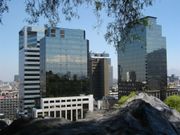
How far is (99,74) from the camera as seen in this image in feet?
402

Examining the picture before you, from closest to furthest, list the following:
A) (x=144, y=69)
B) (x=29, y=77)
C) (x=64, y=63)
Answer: (x=64, y=63)
(x=29, y=77)
(x=144, y=69)

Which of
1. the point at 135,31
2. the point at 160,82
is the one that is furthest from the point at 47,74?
the point at 135,31

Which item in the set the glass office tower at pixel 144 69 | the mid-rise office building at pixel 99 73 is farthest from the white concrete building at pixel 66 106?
the mid-rise office building at pixel 99 73

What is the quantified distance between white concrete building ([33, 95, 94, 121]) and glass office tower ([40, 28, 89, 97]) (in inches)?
372

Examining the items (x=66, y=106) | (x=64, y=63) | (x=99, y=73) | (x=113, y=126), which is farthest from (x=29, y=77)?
(x=113, y=126)

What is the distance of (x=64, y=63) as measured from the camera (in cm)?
9662

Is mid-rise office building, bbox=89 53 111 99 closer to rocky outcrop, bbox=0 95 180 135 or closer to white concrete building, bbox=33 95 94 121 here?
white concrete building, bbox=33 95 94 121

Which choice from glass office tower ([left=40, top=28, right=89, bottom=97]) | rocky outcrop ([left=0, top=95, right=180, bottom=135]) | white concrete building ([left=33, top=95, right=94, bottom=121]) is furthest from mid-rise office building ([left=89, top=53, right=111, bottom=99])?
rocky outcrop ([left=0, top=95, right=180, bottom=135])

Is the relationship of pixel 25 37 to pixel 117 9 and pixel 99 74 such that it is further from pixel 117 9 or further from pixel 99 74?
pixel 117 9

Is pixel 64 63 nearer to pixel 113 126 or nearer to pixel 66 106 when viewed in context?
pixel 66 106

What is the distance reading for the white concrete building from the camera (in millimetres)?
76500

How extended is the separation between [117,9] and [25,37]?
121 metres

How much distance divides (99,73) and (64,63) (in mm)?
27493

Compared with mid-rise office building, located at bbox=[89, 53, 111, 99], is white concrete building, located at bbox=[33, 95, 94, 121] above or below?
below
